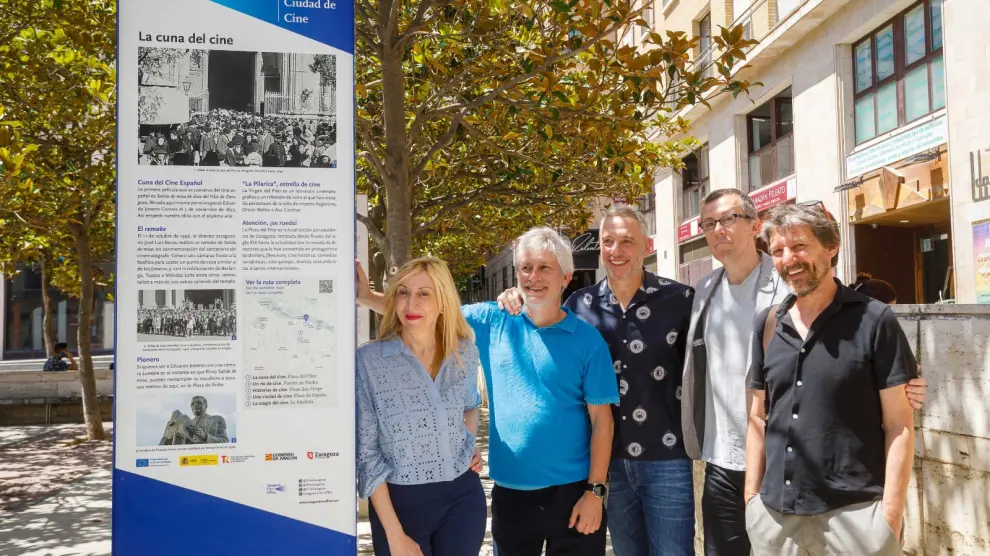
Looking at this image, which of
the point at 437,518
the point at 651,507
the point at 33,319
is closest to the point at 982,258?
the point at 651,507

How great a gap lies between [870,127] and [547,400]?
49.5 feet

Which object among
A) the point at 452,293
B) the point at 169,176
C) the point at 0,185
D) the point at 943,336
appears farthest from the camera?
the point at 0,185

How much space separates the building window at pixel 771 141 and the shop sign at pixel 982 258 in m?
6.85

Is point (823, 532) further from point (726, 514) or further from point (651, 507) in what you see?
point (651, 507)

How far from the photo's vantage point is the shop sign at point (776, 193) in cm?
1877

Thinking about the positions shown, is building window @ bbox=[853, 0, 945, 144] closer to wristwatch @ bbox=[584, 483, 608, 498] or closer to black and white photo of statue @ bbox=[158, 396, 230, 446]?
wristwatch @ bbox=[584, 483, 608, 498]

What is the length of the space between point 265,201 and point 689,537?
7.90ft

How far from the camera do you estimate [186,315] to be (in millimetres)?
2891

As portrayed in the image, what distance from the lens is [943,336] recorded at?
11.8ft

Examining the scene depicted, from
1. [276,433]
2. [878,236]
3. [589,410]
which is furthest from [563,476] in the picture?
[878,236]

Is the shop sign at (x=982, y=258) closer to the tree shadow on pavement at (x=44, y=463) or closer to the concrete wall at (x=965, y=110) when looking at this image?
the concrete wall at (x=965, y=110)

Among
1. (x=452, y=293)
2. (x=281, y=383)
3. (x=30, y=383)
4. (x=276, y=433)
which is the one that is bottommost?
(x=30, y=383)

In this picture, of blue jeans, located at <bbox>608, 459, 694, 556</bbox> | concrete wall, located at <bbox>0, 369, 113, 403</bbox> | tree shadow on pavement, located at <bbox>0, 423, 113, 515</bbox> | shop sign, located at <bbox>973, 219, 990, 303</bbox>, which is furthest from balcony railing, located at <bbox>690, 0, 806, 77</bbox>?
blue jeans, located at <bbox>608, 459, 694, 556</bbox>

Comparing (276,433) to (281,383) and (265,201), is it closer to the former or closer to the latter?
(281,383)
